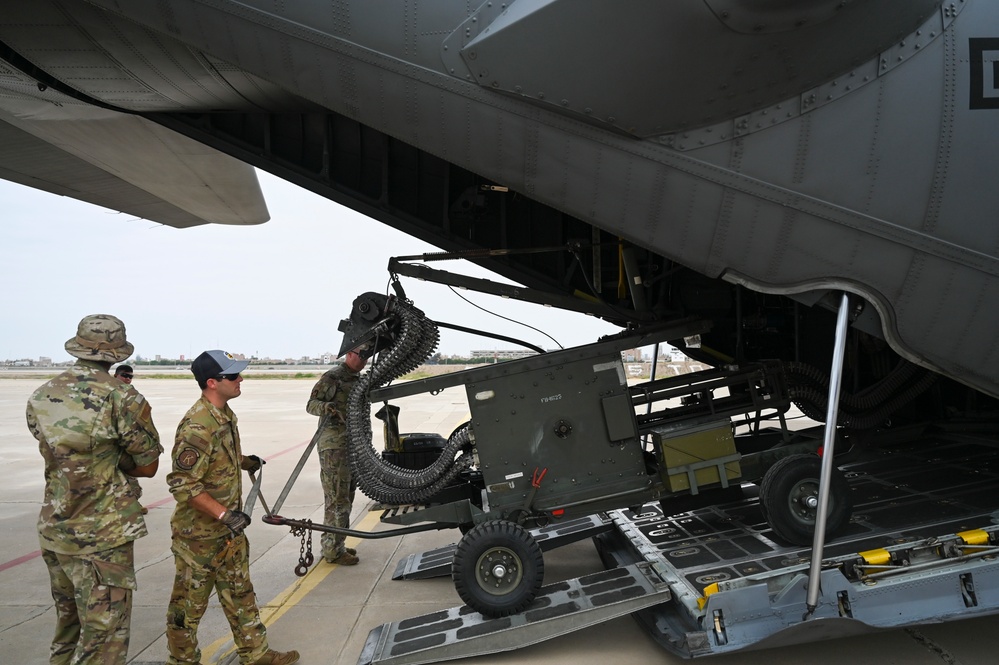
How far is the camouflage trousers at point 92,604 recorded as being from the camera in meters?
3.44

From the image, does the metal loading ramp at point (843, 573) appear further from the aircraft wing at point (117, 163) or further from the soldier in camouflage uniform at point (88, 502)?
the aircraft wing at point (117, 163)

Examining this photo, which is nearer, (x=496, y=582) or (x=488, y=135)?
(x=488, y=135)

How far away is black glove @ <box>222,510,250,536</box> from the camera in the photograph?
3.75 meters

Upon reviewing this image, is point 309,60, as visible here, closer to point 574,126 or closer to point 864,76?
A: point 574,126

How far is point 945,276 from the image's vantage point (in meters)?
4.03

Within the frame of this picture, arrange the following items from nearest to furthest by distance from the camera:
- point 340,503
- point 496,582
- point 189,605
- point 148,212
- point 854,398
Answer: point 189,605 < point 496,582 < point 854,398 < point 340,503 < point 148,212

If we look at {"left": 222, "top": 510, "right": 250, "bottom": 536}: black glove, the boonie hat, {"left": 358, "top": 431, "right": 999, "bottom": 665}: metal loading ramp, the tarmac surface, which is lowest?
the tarmac surface

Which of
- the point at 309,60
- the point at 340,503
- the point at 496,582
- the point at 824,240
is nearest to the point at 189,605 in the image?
the point at 496,582

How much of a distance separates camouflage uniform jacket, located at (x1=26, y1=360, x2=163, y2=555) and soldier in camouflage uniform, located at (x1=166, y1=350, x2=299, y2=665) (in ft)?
0.87

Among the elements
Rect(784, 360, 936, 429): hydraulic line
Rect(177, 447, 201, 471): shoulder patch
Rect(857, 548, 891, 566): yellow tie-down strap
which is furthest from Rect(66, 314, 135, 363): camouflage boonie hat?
Rect(784, 360, 936, 429): hydraulic line

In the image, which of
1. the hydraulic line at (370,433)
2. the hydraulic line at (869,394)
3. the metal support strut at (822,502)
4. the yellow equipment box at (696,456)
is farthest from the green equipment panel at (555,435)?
the hydraulic line at (869,394)

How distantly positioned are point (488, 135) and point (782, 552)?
3390mm

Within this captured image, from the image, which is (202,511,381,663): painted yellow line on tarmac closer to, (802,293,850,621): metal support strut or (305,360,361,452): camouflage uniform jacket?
(305,360,361,452): camouflage uniform jacket

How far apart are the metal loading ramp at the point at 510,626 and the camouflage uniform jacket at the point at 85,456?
5.46 ft
